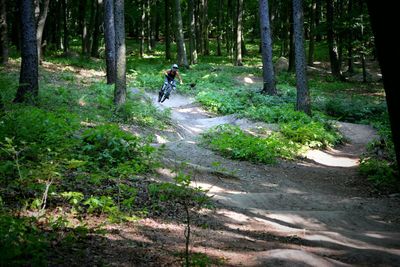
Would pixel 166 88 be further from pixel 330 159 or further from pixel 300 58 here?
pixel 330 159

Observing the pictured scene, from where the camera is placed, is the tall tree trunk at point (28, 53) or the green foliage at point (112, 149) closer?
the green foliage at point (112, 149)

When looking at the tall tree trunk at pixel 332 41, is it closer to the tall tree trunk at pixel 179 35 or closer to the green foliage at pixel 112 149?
the tall tree trunk at pixel 179 35

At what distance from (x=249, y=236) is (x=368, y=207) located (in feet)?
12.1

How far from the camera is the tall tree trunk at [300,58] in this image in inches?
627

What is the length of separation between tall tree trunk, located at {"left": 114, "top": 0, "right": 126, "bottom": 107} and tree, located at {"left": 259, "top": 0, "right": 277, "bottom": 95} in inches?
344

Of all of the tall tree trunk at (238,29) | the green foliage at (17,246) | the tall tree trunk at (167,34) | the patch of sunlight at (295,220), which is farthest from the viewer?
the tall tree trunk at (167,34)

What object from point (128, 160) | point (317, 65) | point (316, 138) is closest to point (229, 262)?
point (128, 160)

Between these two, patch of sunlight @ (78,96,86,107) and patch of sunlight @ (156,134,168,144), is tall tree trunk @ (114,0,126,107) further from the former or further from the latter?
patch of sunlight @ (156,134,168,144)

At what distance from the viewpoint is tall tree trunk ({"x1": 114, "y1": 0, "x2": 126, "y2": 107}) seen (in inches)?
525

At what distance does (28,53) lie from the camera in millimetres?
11844

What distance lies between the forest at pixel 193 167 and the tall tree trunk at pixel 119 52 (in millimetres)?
41

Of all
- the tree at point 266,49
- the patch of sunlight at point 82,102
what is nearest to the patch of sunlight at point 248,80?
the tree at point 266,49

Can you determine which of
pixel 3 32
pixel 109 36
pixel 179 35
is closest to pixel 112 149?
pixel 109 36

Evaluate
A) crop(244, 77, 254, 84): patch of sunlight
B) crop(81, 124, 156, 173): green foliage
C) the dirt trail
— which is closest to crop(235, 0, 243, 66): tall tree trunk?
crop(244, 77, 254, 84): patch of sunlight
